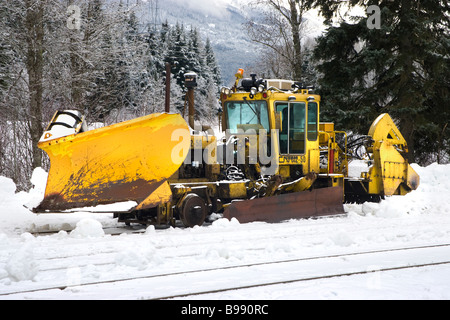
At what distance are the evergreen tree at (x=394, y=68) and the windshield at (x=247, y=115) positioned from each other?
26.5 ft

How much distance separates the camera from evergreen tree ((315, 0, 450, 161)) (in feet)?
56.9

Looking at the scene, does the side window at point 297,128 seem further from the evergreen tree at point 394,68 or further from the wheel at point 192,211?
the evergreen tree at point 394,68

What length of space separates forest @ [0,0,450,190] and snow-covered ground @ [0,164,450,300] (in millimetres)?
5278

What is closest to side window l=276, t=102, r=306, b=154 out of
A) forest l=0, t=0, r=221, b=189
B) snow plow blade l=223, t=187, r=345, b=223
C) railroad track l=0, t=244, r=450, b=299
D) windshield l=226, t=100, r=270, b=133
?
windshield l=226, t=100, r=270, b=133

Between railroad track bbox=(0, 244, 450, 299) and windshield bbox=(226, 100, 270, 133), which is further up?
windshield bbox=(226, 100, 270, 133)

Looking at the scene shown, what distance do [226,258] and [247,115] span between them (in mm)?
4692

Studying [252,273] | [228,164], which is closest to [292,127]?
[228,164]

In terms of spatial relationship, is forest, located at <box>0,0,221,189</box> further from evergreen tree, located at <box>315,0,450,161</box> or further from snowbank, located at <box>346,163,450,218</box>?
snowbank, located at <box>346,163,450,218</box>

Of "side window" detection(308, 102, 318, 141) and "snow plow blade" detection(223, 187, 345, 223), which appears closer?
"snow plow blade" detection(223, 187, 345, 223)

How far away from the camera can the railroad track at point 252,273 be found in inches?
182

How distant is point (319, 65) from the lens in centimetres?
1869

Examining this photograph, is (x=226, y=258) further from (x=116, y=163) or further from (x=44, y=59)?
(x=44, y=59)

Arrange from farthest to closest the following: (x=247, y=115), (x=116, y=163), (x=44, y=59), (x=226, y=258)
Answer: (x=44, y=59) < (x=247, y=115) < (x=116, y=163) < (x=226, y=258)

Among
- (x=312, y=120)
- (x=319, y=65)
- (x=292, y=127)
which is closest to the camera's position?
(x=292, y=127)
